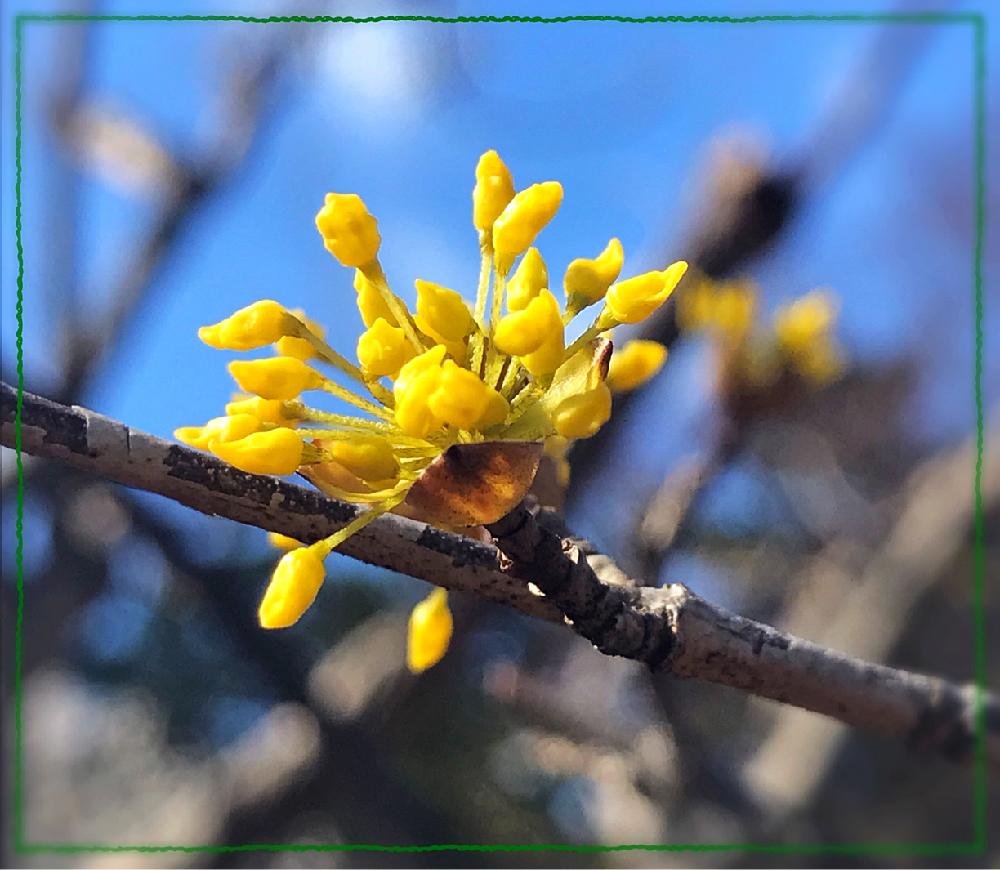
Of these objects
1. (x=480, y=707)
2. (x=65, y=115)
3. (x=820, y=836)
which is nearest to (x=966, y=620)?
(x=820, y=836)

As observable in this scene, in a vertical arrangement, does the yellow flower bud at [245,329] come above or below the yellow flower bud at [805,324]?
below

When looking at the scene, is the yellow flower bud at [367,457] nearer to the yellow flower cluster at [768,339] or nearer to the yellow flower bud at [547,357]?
the yellow flower bud at [547,357]

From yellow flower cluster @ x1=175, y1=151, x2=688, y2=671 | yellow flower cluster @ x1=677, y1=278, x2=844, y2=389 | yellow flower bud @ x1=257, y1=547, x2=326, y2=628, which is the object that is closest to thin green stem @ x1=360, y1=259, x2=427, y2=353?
yellow flower cluster @ x1=175, y1=151, x2=688, y2=671

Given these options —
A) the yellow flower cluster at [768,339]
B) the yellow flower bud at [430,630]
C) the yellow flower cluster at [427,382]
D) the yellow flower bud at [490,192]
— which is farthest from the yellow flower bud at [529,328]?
the yellow flower cluster at [768,339]

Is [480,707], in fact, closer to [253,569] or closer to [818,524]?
[253,569]

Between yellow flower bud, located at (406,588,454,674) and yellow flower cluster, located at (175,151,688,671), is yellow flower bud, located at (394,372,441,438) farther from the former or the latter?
yellow flower bud, located at (406,588,454,674)

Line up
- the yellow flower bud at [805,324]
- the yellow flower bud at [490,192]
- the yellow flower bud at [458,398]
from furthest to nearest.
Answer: the yellow flower bud at [805,324] → the yellow flower bud at [490,192] → the yellow flower bud at [458,398]
